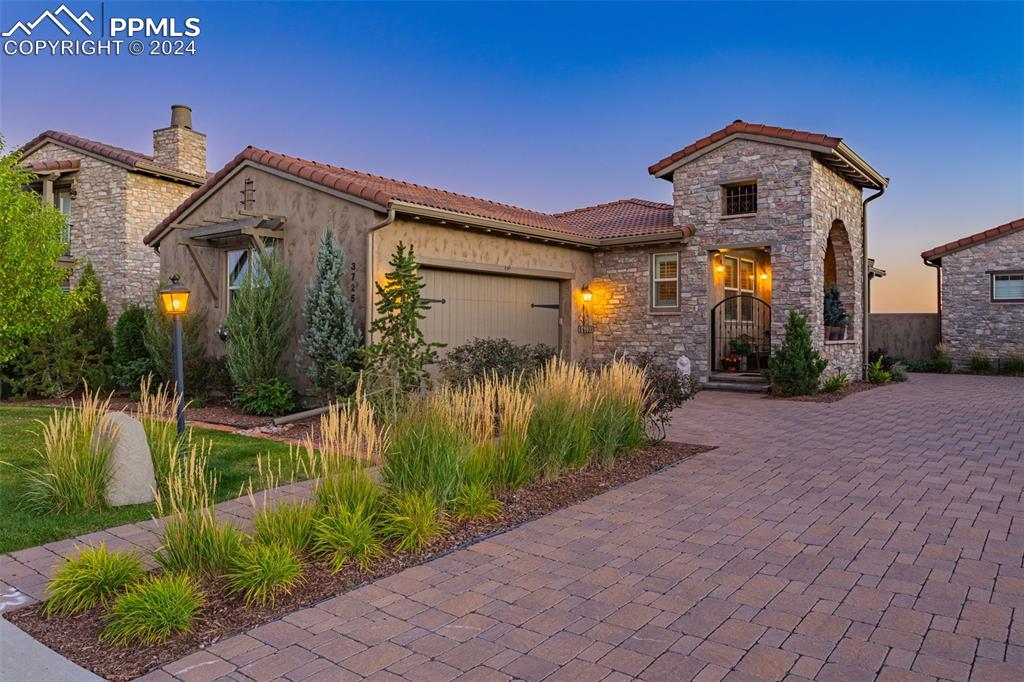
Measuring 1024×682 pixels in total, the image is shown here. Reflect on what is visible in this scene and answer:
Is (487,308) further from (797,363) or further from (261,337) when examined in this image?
(797,363)

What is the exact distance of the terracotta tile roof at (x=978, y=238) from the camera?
18.6 metres

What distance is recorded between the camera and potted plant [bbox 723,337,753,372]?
1496 centimetres

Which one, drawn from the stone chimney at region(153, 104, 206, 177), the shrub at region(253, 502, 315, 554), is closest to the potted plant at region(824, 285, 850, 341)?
the shrub at region(253, 502, 315, 554)

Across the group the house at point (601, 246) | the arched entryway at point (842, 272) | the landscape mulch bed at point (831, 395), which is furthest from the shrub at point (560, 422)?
the arched entryway at point (842, 272)

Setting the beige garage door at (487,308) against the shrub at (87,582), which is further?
the beige garage door at (487,308)

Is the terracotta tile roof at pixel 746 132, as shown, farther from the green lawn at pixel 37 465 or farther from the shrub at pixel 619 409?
the green lawn at pixel 37 465

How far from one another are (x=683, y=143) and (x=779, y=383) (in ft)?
19.8

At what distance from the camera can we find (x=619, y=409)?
6.71 meters

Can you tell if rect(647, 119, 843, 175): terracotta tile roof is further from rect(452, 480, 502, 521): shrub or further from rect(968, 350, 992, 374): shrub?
rect(452, 480, 502, 521): shrub

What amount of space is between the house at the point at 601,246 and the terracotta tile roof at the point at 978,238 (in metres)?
5.57

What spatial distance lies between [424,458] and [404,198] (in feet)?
22.4

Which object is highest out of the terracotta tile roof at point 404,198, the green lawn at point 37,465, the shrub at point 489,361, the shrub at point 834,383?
the terracotta tile roof at point 404,198

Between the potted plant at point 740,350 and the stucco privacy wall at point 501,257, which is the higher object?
the stucco privacy wall at point 501,257

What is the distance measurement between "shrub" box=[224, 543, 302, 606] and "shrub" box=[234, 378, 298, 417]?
269 inches
